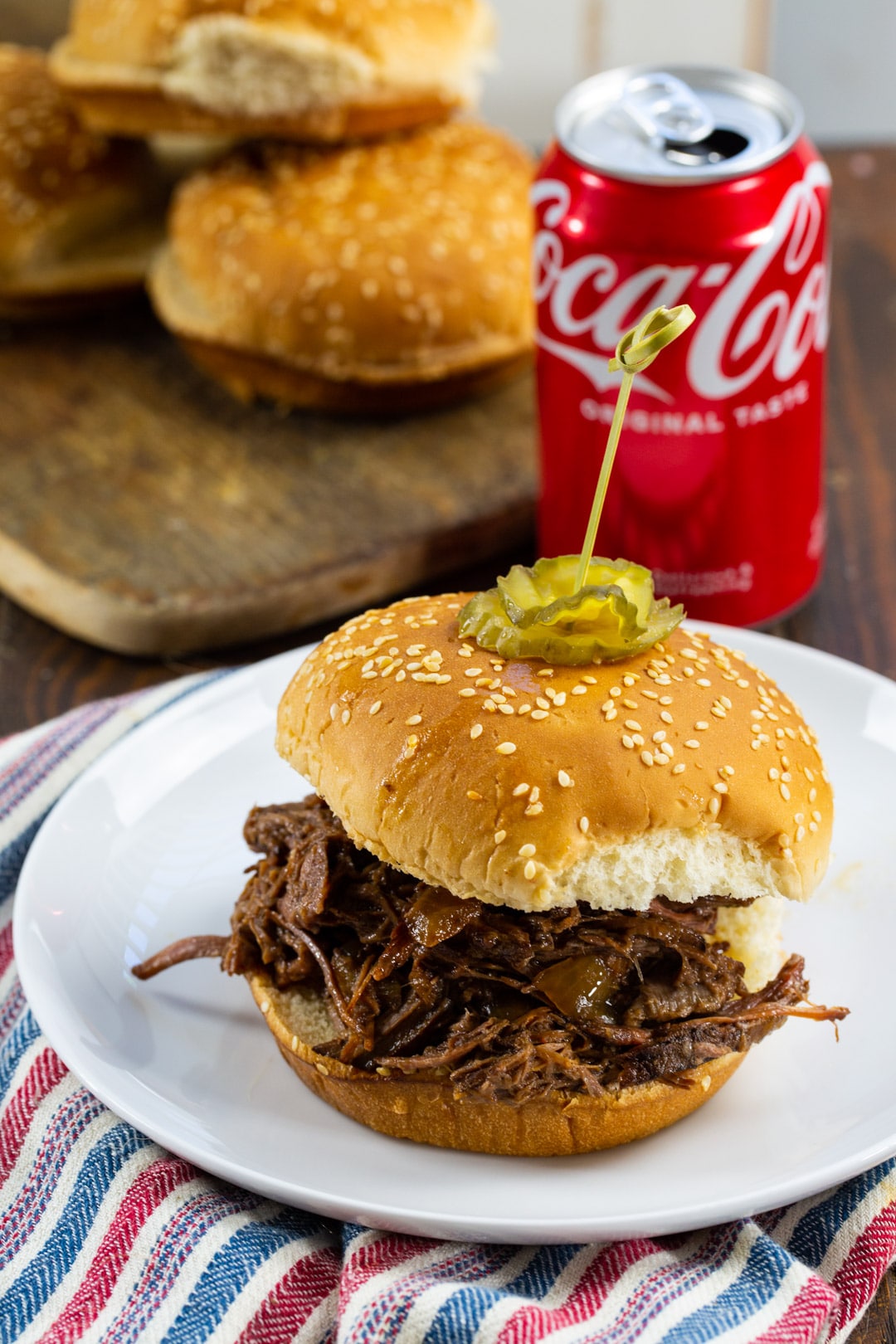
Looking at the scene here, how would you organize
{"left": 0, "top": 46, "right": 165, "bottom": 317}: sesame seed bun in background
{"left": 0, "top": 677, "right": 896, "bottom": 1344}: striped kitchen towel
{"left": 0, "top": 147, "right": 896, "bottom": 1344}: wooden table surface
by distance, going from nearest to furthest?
1. {"left": 0, "top": 677, "right": 896, "bottom": 1344}: striped kitchen towel
2. {"left": 0, "top": 147, "right": 896, "bottom": 1344}: wooden table surface
3. {"left": 0, "top": 46, "right": 165, "bottom": 317}: sesame seed bun in background

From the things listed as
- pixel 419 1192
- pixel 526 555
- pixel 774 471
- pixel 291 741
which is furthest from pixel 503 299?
pixel 419 1192

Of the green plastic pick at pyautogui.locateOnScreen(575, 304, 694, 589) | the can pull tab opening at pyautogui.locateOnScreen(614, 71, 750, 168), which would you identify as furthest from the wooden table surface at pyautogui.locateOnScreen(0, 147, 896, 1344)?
the green plastic pick at pyautogui.locateOnScreen(575, 304, 694, 589)

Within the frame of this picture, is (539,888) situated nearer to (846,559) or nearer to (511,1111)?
(511,1111)

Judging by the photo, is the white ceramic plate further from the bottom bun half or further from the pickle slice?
the pickle slice

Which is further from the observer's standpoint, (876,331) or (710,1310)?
(876,331)

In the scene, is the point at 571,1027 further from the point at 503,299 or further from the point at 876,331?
the point at 876,331

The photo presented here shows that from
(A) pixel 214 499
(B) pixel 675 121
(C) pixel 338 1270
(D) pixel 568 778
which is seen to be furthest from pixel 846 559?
(C) pixel 338 1270
